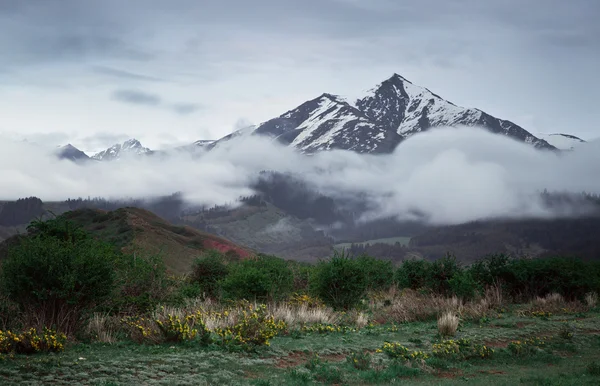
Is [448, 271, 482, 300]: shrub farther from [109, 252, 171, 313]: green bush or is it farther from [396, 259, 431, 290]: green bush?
[109, 252, 171, 313]: green bush

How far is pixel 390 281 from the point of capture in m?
44.9

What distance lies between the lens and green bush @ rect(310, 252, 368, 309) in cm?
2848

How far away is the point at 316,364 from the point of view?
13.4 m

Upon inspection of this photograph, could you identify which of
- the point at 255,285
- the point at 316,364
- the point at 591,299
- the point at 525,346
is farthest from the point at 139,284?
the point at 591,299

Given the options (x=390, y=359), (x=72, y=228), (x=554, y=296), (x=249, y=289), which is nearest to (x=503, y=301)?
(x=554, y=296)

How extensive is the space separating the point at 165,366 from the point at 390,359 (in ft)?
20.6

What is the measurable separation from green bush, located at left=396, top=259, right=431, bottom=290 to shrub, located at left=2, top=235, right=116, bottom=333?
81.5 feet

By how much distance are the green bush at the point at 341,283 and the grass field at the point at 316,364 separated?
9.95m

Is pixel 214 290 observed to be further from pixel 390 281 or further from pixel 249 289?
pixel 390 281

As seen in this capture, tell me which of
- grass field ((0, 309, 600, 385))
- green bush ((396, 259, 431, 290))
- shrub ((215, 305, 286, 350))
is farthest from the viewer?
green bush ((396, 259, 431, 290))

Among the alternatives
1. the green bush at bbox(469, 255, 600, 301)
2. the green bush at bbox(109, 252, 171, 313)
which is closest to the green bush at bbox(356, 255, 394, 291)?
the green bush at bbox(469, 255, 600, 301)

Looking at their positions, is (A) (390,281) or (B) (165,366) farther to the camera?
(A) (390,281)

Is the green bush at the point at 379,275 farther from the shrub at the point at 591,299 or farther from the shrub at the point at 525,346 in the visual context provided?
the shrub at the point at 525,346

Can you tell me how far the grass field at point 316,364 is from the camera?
434 inches
